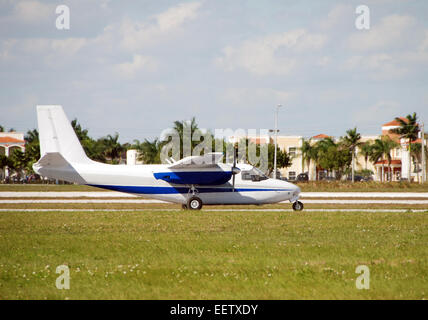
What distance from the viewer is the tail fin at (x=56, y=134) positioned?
92.0 feet

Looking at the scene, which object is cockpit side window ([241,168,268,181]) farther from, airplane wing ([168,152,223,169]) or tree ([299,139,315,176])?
tree ([299,139,315,176])

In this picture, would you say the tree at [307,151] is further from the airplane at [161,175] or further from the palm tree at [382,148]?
the airplane at [161,175]

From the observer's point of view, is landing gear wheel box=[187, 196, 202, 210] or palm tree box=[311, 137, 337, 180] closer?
landing gear wheel box=[187, 196, 202, 210]

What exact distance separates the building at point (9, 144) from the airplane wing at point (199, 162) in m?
80.8

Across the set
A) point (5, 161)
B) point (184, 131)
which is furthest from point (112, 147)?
point (184, 131)

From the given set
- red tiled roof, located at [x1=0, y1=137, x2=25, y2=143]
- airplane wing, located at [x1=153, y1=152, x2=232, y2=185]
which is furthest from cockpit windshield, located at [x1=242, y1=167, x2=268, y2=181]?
red tiled roof, located at [x1=0, y1=137, x2=25, y2=143]

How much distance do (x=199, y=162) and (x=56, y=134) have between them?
7.66 meters

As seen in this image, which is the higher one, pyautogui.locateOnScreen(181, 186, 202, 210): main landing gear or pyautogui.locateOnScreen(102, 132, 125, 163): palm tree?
pyautogui.locateOnScreen(102, 132, 125, 163): palm tree

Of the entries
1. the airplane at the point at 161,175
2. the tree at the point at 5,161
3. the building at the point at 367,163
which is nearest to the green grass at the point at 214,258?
the airplane at the point at 161,175

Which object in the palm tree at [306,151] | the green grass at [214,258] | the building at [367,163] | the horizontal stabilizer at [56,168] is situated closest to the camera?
the green grass at [214,258]

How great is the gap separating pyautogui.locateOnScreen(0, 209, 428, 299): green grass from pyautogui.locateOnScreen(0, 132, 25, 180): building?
87.5 metres

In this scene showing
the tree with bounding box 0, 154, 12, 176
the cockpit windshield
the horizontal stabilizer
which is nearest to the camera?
the horizontal stabilizer

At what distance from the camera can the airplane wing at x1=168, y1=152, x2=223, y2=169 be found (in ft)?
95.3

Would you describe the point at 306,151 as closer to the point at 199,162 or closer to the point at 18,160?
the point at 18,160
